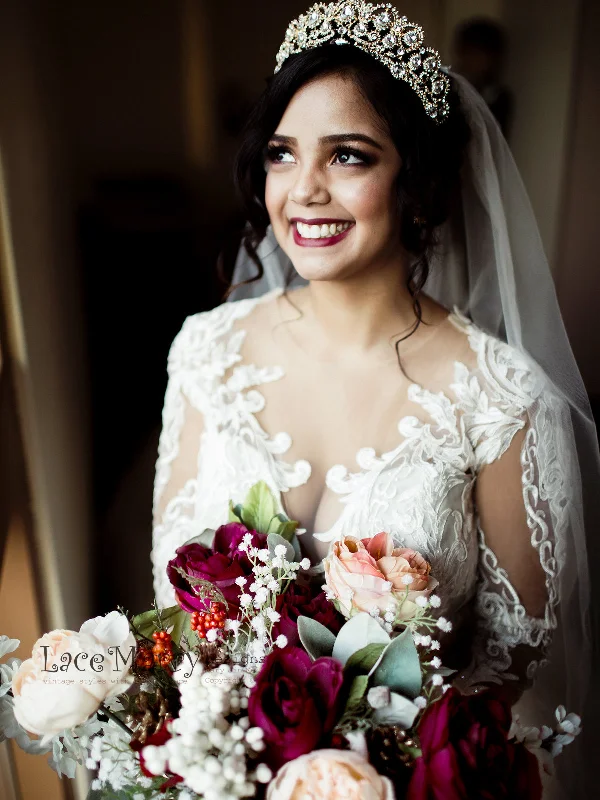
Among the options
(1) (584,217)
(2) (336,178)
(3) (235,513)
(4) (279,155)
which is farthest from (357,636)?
(1) (584,217)

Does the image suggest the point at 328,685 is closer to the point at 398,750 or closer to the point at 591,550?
the point at 398,750

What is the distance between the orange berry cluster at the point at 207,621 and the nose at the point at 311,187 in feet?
2.33

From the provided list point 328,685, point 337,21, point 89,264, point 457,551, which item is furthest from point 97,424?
point 328,685

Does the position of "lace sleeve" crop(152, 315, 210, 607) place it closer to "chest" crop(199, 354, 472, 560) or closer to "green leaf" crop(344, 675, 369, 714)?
"chest" crop(199, 354, 472, 560)

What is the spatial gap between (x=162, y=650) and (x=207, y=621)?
65 mm

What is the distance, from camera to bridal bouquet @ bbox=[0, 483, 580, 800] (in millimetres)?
557

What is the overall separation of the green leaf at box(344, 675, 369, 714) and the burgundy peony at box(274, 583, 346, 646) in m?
0.09

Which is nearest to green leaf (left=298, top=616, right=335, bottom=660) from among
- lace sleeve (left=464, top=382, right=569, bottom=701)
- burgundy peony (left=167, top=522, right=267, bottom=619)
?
burgundy peony (left=167, top=522, right=267, bottom=619)

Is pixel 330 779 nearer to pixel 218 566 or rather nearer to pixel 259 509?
pixel 218 566

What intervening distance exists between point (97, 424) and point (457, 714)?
120 cm

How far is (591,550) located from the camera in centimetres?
135

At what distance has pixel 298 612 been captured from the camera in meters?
0.73

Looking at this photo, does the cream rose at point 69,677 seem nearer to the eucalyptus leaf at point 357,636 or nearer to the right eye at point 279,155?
the eucalyptus leaf at point 357,636

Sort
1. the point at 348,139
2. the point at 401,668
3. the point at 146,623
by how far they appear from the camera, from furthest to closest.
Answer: the point at 348,139
the point at 146,623
the point at 401,668
